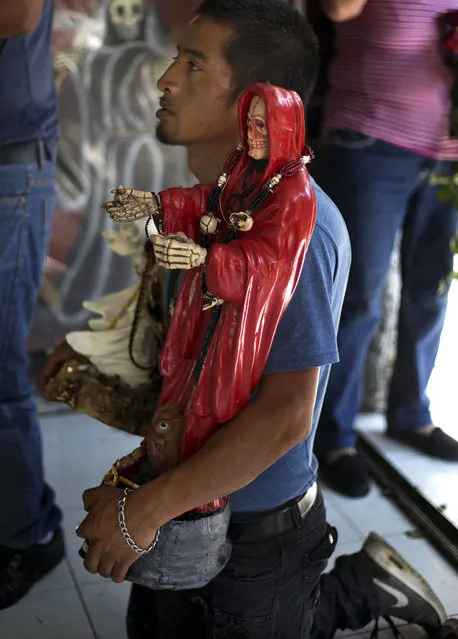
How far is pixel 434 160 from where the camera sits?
94.6 inches

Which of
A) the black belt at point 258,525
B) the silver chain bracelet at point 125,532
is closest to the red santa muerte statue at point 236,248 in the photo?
the silver chain bracelet at point 125,532

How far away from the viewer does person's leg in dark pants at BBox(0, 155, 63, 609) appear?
1891 mm

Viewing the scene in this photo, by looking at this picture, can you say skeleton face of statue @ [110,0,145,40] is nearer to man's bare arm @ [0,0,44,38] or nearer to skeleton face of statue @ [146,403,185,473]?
man's bare arm @ [0,0,44,38]

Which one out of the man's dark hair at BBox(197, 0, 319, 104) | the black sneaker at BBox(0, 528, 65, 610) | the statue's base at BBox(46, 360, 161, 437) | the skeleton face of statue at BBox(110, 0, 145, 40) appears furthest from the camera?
the skeleton face of statue at BBox(110, 0, 145, 40)

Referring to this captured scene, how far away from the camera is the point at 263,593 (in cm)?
142

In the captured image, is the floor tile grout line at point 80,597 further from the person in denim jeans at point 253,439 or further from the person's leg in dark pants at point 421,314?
the person's leg in dark pants at point 421,314

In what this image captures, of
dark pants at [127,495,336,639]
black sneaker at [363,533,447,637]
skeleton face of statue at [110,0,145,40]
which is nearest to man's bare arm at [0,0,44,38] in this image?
dark pants at [127,495,336,639]

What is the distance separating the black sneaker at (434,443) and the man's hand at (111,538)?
1.77m

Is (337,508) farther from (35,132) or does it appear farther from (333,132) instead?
(35,132)

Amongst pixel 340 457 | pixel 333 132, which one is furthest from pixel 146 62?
pixel 340 457

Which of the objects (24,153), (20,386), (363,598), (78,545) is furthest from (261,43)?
(78,545)

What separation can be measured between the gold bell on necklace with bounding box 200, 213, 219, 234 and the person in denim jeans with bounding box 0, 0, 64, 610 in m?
0.84

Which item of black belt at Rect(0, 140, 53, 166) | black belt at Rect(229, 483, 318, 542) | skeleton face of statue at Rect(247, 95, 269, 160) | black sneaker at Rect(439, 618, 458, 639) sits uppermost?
skeleton face of statue at Rect(247, 95, 269, 160)

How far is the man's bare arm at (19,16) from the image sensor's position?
1636 millimetres
